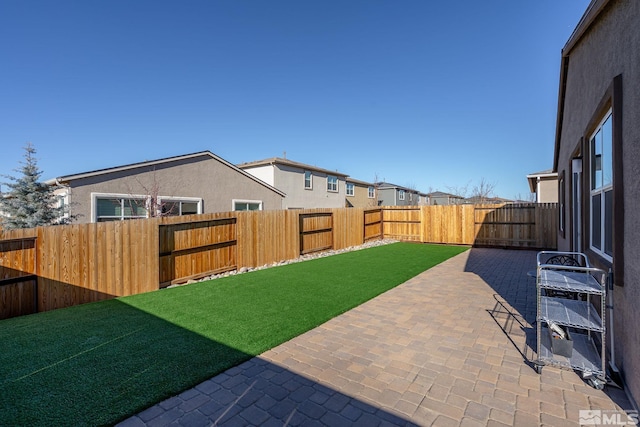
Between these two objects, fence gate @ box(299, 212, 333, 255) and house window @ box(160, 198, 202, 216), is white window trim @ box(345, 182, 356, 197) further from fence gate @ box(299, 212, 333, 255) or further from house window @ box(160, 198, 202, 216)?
house window @ box(160, 198, 202, 216)

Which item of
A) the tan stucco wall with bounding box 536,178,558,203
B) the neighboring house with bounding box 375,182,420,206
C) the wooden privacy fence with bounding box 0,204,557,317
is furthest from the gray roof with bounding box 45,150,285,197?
the neighboring house with bounding box 375,182,420,206

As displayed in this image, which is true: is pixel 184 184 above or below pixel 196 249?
above

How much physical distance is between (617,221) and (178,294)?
7.49 meters

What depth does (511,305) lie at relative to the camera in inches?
226

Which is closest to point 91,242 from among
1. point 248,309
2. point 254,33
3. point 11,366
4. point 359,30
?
point 11,366

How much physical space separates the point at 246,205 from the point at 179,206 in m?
3.72

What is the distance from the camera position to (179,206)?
13094mm

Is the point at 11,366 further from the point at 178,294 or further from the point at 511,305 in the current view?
the point at 511,305

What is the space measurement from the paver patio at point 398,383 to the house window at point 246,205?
11.5 meters

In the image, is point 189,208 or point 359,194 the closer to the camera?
point 189,208

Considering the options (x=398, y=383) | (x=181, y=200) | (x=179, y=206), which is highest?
(x=181, y=200)

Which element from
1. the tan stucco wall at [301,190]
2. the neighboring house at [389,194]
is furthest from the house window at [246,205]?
the neighboring house at [389,194]

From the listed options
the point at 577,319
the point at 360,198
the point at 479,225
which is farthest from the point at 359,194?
the point at 577,319

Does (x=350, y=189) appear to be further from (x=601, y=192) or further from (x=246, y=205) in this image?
(x=601, y=192)
